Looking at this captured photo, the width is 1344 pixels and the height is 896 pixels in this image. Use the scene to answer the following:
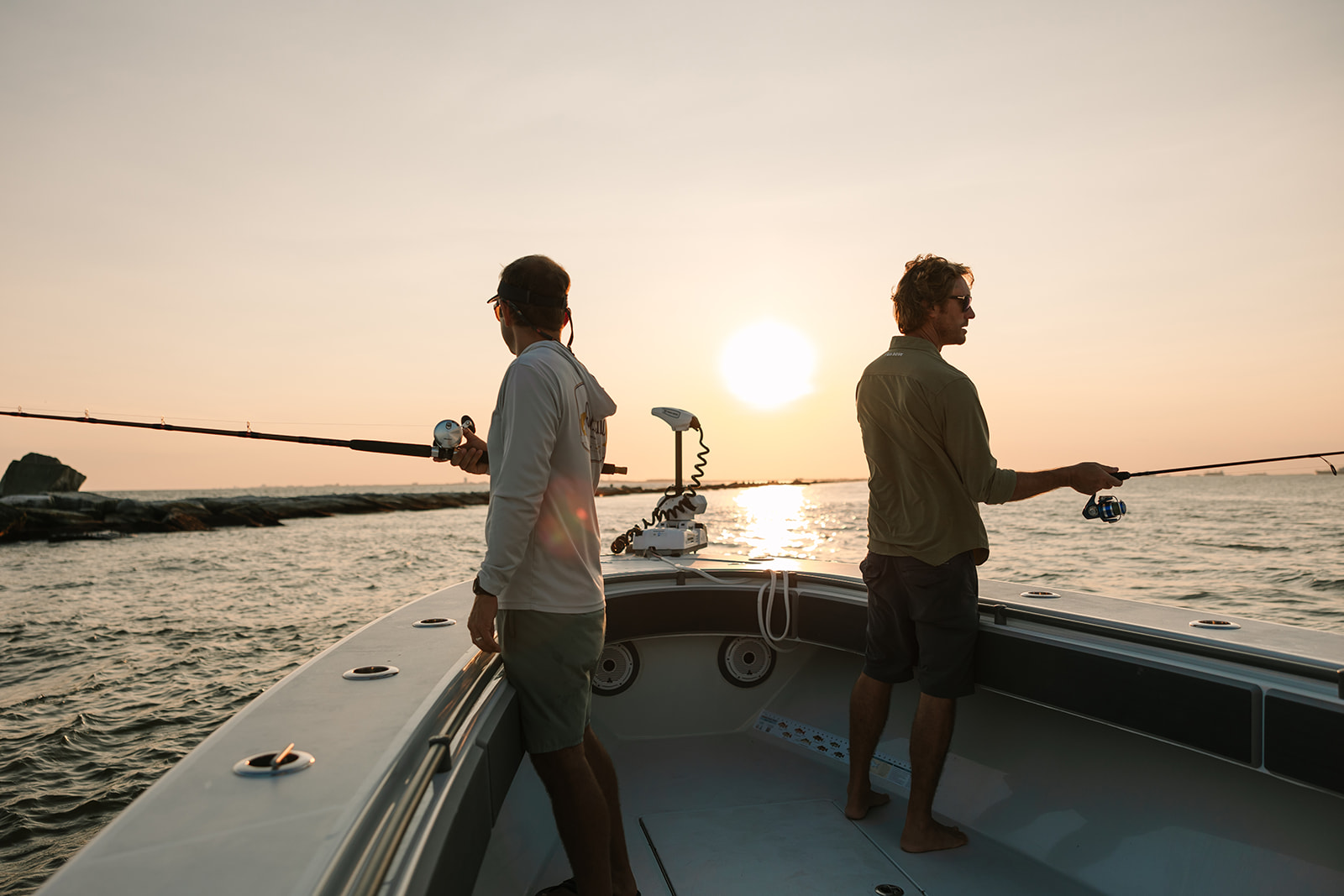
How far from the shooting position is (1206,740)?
1833mm

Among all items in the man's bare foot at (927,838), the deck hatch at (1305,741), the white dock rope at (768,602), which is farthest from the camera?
the white dock rope at (768,602)

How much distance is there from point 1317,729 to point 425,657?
197 centimetres

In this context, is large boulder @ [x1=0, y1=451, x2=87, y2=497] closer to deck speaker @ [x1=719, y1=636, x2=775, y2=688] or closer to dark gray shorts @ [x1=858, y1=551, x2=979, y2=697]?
deck speaker @ [x1=719, y1=636, x2=775, y2=688]

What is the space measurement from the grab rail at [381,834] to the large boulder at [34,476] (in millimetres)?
67777

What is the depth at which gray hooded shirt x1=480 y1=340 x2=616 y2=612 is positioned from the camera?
160cm

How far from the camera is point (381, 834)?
41.2 inches

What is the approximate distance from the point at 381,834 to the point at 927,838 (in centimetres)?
195

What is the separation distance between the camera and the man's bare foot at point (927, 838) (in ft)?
7.93

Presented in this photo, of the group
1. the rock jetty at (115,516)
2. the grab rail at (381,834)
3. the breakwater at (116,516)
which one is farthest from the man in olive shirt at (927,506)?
the rock jetty at (115,516)

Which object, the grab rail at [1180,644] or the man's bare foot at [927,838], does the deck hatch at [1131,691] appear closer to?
the grab rail at [1180,644]

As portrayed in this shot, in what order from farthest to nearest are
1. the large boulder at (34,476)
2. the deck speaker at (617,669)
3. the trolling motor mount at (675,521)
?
the large boulder at (34,476), the trolling motor mount at (675,521), the deck speaker at (617,669)

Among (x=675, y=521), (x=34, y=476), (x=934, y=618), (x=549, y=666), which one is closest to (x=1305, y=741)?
(x=934, y=618)

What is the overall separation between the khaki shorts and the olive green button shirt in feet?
3.44

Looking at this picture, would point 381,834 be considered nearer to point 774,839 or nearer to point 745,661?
point 774,839
